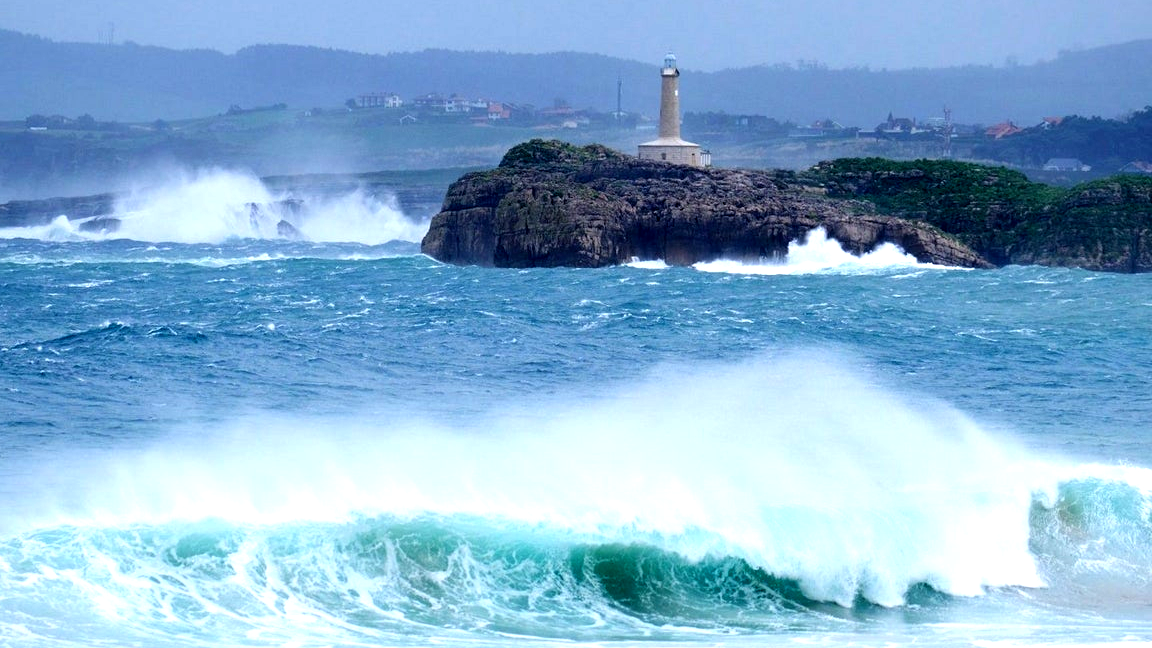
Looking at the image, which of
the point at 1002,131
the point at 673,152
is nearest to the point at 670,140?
the point at 673,152

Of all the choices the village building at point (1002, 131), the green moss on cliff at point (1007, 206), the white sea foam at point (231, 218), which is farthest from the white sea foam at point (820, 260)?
the village building at point (1002, 131)

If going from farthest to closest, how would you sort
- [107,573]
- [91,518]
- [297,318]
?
[297,318]
[91,518]
[107,573]

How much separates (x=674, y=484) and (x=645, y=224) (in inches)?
1321

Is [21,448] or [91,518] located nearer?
[91,518]

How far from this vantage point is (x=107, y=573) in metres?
15.6

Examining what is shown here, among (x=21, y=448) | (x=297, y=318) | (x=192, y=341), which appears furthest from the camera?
(x=297, y=318)

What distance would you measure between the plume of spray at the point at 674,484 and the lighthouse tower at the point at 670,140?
39760 mm

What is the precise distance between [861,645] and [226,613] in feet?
18.2

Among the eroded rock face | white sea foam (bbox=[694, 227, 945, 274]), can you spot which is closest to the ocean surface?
white sea foam (bbox=[694, 227, 945, 274])

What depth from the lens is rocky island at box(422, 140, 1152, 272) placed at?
50.4 metres

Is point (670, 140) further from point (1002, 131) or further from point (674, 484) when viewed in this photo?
→ point (1002, 131)

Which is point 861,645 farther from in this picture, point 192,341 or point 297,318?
point 297,318

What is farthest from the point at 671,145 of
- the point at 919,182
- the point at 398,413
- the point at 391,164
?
the point at 391,164

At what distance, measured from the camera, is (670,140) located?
64188 mm
